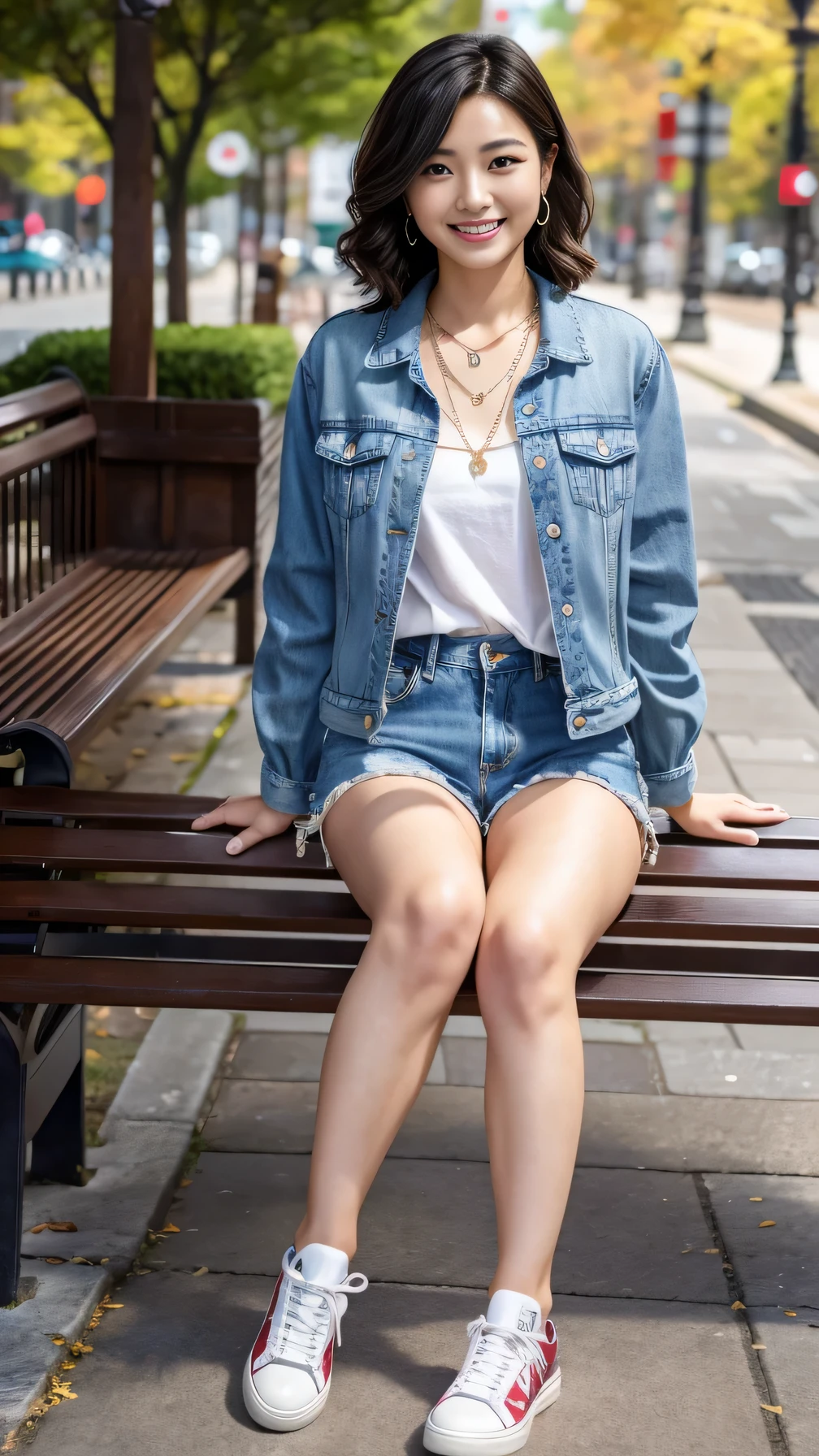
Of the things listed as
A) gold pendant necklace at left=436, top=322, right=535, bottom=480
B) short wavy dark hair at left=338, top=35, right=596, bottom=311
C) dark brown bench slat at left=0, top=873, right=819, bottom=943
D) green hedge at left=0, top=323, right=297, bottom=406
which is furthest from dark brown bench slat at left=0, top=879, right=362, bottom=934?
green hedge at left=0, top=323, right=297, bottom=406

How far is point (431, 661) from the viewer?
8.85 ft

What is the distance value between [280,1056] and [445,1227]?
817mm

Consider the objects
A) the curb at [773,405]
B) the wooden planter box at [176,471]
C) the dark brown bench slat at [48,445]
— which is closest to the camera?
the dark brown bench slat at [48,445]

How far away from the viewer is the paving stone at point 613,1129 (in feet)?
10.7

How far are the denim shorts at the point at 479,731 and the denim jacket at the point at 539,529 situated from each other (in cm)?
5

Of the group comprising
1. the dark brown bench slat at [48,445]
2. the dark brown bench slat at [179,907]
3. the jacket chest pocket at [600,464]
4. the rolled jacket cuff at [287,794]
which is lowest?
the dark brown bench slat at [179,907]

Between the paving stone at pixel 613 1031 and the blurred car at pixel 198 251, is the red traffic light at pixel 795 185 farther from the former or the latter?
the blurred car at pixel 198 251

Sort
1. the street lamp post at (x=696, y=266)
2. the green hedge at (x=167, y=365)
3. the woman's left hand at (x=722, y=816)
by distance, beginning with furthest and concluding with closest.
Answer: the street lamp post at (x=696, y=266), the green hedge at (x=167, y=365), the woman's left hand at (x=722, y=816)

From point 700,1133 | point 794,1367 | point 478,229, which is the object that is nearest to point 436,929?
point 794,1367

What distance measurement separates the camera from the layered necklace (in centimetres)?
270

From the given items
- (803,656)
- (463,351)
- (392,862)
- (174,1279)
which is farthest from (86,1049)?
(803,656)

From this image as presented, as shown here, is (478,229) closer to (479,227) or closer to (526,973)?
(479,227)

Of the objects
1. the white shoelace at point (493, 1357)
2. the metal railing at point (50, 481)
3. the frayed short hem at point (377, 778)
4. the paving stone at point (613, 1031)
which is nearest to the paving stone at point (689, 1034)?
the paving stone at point (613, 1031)

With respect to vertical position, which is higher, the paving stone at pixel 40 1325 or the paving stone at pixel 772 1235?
the paving stone at pixel 40 1325
